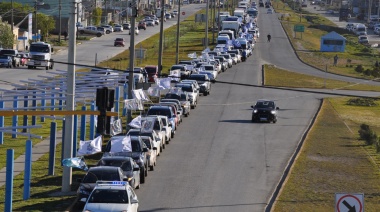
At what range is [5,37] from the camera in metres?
92.8

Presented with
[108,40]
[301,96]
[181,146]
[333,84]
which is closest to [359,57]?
[108,40]

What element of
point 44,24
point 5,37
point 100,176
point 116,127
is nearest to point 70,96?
point 100,176

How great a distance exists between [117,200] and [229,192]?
728 centimetres

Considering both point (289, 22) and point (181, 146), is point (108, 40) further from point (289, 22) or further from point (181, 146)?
point (181, 146)

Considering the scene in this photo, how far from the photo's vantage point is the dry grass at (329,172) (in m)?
31.5

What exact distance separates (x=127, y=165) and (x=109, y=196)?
5.66m

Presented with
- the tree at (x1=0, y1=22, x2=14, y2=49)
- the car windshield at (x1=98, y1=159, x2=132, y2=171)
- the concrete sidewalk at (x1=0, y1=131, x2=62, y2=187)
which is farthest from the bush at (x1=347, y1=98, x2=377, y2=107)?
the car windshield at (x1=98, y1=159, x2=132, y2=171)

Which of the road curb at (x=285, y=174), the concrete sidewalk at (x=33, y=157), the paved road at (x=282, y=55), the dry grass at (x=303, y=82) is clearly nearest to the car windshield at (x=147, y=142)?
the concrete sidewalk at (x=33, y=157)

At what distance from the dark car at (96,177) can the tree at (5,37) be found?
64127 mm

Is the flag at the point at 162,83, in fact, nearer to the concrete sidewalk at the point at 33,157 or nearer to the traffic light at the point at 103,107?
the concrete sidewalk at the point at 33,157

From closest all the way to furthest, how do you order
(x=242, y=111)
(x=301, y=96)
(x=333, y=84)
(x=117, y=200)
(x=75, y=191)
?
(x=117, y=200), (x=75, y=191), (x=242, y=111), (x=301, y=96), (x=333, y=84)

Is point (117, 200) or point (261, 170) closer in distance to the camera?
point (117, 200)

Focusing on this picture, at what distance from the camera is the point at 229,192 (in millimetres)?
32875

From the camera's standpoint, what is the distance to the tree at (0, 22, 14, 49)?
92.5 meters
